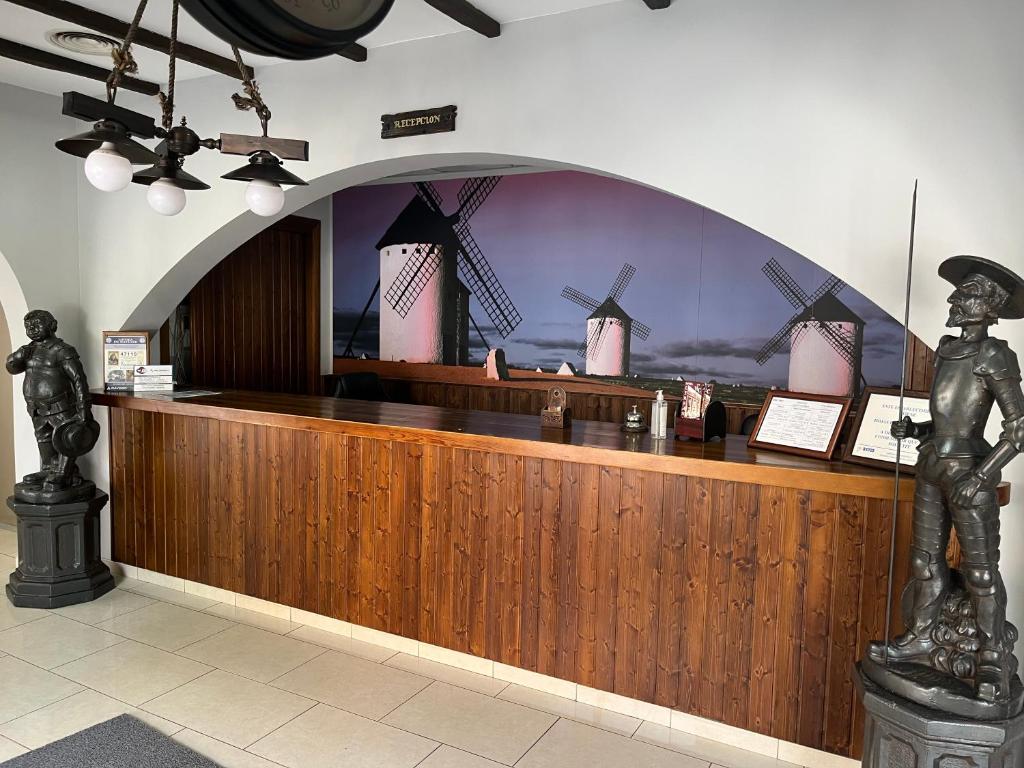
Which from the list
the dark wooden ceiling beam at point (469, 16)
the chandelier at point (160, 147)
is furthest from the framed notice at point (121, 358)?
the dark wooden ceiling beam at point (469, 16)

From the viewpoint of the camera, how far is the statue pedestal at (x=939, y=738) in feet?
6.42

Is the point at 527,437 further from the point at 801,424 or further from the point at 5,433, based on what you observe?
the point at 5,433

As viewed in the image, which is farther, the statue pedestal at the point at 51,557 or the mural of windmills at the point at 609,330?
the mural of windmills at the point at 609,330

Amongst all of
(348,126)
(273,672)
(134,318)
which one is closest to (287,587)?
(273,672)

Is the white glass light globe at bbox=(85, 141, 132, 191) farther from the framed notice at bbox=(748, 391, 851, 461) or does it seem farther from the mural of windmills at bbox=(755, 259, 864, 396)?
the mural of windmills at bbox=(755, 259, 864, 396)

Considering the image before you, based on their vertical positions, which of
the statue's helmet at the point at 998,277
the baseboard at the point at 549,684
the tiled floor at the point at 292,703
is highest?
the statue's helmet at the point at 998,277

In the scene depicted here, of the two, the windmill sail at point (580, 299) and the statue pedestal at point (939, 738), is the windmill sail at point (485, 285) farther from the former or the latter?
the statue pedestal at point (939, 738)

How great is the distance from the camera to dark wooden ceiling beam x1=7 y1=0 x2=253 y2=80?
10.2ft

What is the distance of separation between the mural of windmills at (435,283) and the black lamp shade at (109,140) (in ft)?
11.6

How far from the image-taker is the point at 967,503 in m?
1.99

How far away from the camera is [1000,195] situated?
8.00ft

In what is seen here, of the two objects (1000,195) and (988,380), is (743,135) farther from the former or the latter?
(988,380)

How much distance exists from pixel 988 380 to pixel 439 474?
6.98 feet

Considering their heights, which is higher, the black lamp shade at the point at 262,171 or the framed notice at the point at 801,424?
the black lamp shade at the point at 262,171
